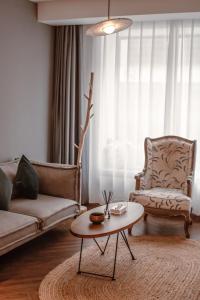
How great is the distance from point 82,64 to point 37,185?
6.20ft

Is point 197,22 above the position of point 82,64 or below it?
above

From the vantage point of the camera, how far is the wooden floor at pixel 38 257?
3057mm

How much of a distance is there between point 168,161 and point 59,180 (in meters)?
1.38

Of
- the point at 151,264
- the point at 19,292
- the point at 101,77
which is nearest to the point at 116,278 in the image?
the point at 151,264

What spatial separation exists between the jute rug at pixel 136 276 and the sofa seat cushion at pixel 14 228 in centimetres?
40

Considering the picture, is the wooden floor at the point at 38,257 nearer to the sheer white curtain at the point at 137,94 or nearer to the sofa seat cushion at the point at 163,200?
the sofa seat cushion at the point at 163,200

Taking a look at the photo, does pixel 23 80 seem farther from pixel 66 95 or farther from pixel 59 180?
pixel 59 180

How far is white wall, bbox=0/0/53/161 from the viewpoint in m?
4.50

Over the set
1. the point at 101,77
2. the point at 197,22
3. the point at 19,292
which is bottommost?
the point at 19,292

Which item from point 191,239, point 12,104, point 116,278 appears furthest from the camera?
point 12,104

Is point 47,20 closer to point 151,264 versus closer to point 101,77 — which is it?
point 101,77

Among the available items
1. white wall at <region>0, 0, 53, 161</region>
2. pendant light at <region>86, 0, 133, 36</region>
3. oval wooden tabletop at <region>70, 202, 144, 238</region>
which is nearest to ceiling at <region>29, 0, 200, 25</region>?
white wall at <region>0, 0, 53, 161</region>

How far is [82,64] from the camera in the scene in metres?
5.28

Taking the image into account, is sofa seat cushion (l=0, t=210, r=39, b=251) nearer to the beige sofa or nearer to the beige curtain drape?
the beige sofa
